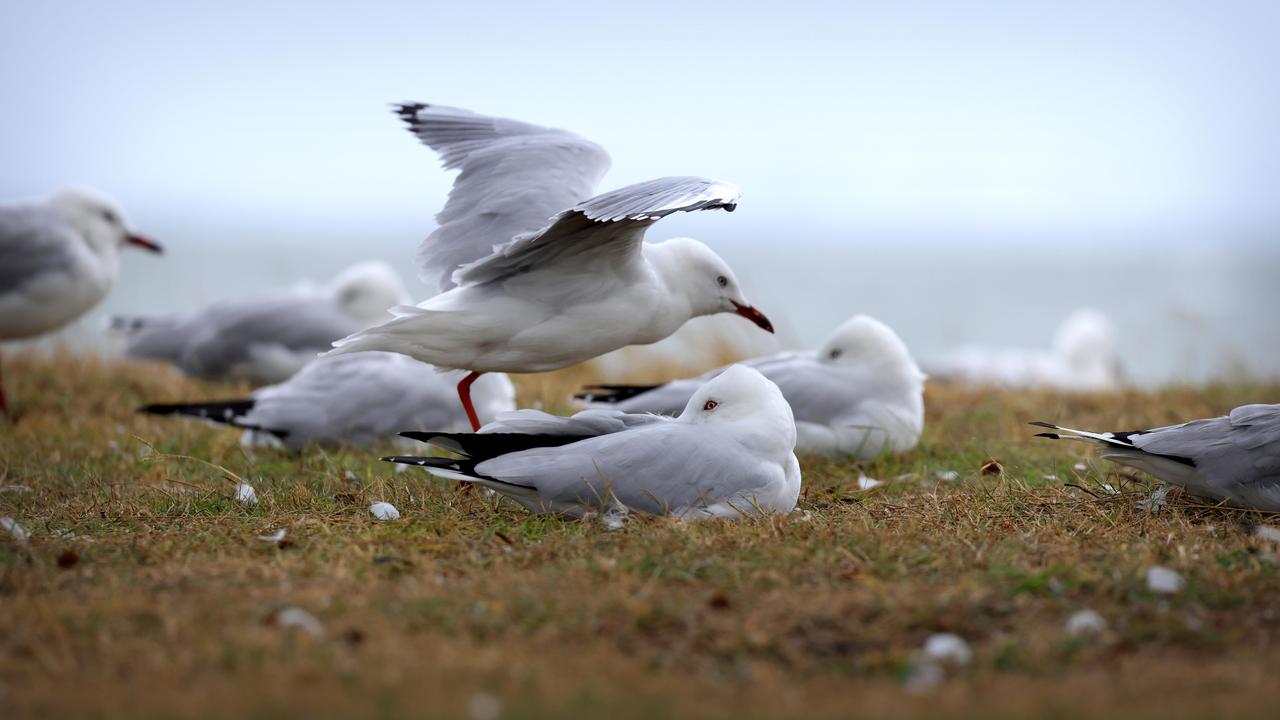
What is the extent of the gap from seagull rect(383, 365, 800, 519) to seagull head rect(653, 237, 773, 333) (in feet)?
3.52

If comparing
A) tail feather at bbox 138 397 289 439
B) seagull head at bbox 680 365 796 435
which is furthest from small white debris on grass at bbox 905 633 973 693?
tail feather at bbox 138 397 289 439

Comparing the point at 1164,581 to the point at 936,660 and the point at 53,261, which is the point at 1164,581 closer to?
the point at 936,660

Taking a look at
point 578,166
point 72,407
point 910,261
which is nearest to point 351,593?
point 578,166

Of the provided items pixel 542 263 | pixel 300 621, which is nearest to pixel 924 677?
pixel 300 621

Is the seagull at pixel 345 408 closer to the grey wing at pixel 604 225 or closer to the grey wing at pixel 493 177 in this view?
the grey wing at pixel 493 177

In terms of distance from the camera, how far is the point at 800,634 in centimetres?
298

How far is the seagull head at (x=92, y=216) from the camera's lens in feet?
27.2

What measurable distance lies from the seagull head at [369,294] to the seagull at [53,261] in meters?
1.57

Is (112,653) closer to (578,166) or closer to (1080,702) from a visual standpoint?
(1080,702)

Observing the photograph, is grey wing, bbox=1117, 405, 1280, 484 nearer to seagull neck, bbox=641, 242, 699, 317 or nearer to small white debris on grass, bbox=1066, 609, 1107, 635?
small white debris on grass, bbox=1066, 609, 1107, 635

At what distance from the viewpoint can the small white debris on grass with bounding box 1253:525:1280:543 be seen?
384 cm

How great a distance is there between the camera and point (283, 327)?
905 cm

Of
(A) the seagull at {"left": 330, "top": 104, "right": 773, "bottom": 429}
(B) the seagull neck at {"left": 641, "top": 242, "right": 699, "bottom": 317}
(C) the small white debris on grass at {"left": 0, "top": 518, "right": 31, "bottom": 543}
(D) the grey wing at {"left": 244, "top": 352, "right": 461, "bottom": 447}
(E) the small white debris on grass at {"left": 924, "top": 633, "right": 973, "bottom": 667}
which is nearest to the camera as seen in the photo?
(E) the small white debris on grass at {"left": 924, "top": 633, "right": 973, "bottom": 667}

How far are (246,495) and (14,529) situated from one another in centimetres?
85
